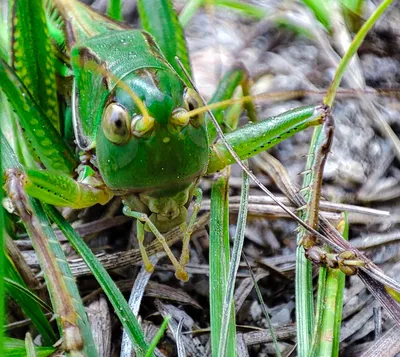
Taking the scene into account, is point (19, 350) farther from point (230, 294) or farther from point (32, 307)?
point (230, 294)

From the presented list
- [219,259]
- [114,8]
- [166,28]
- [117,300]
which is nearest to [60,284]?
[117,300]

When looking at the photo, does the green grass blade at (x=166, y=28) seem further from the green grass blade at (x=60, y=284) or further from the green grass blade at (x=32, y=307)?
the green grass blade at (x=32, y=307)

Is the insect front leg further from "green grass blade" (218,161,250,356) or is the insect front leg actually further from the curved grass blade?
the curved grass blade

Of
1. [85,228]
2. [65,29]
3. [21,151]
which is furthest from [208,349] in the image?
[65,29]

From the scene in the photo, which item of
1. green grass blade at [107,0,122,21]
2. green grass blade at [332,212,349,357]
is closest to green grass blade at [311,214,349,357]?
green grass blade at [332,212,349,357]

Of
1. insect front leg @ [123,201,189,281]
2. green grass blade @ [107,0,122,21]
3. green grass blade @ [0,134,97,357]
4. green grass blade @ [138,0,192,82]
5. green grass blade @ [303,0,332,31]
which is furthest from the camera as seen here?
green grass blade @ [303,0,332,31]

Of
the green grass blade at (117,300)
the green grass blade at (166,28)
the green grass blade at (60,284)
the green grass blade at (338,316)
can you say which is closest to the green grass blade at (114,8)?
the green grass blade at (166,28)
